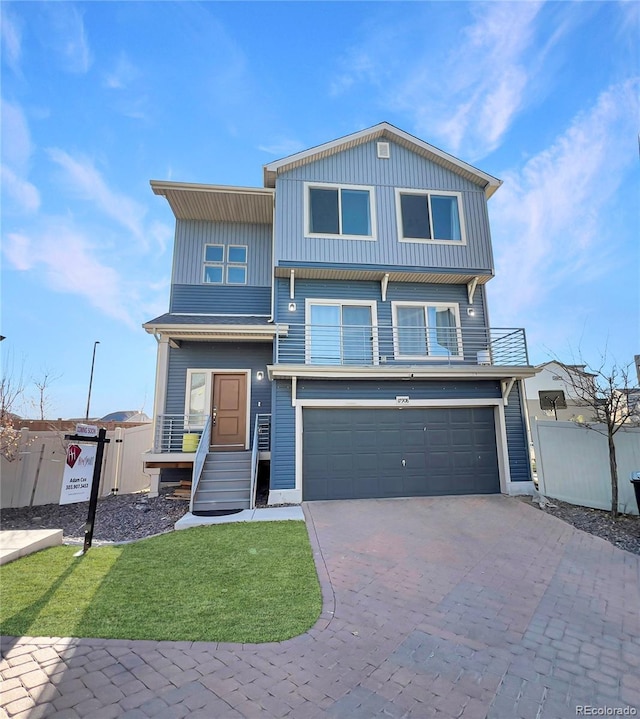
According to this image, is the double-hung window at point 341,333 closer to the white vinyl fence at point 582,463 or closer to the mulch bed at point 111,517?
the white vinyl fence at point 582,463

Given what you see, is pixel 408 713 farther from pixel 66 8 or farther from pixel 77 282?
pixel 77 282

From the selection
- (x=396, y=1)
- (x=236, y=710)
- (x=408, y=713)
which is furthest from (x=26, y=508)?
(x=396, y=1)

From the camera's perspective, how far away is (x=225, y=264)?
39.4 feet

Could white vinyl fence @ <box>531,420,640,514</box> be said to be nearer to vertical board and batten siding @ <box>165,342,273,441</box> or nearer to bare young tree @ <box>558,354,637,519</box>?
bare young tree @ <box>558,354,637,519</box>

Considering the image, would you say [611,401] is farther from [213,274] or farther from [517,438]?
[213,274]

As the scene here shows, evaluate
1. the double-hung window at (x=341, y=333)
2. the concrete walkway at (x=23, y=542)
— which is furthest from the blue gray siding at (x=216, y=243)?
the concrete walkway at (x=23, y=542)

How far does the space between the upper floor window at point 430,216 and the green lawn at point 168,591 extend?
30.5 feet

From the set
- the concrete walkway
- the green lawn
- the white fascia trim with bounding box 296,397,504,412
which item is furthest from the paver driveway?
the white fascia trim with bounding box 296,397,504,412

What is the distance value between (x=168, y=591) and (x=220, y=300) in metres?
9.13

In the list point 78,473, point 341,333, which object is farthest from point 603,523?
point 78,473

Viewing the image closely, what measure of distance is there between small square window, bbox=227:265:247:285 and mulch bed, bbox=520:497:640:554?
35.1 ft

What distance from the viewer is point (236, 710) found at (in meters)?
2.37

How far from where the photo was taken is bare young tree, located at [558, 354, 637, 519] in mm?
7613

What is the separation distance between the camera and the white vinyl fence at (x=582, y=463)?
7.79 m
